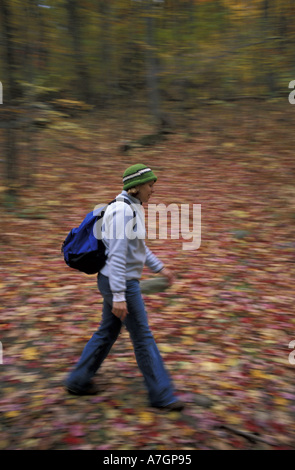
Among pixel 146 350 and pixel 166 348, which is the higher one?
pixel 146 350

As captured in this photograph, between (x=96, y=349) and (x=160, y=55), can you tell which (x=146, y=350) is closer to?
(x=96, y=349)

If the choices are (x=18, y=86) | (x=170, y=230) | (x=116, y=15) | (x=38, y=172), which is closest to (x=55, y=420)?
(x=170, y=230)

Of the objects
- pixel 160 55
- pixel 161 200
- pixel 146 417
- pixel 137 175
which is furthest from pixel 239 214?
pixel 160 55

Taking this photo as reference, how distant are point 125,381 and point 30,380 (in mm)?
914

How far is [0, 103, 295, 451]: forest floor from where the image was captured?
357cm

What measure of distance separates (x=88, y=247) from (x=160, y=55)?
12488 millimetres

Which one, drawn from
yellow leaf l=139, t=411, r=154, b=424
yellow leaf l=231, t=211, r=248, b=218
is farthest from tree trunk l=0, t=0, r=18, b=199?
yellow leaf l=139, t=411, r=154, b=424

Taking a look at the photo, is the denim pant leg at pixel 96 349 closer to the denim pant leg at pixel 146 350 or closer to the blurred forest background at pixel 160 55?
the denim pant leg at pixel 146 350

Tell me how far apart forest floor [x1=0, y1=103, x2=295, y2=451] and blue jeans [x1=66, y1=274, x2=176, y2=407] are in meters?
0.21

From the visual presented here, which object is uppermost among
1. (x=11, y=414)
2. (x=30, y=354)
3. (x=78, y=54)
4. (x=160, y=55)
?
(x=78, y=54)

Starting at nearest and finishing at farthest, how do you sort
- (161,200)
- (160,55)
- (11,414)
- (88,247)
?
(88,247) < (11,414) < (161,200) < (160,55)

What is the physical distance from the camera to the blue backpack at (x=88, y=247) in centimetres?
352

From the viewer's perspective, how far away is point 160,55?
14.5 meters

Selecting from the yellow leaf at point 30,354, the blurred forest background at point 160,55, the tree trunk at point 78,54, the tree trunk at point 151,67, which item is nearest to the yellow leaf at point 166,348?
the yellow leaf at point 30,354
